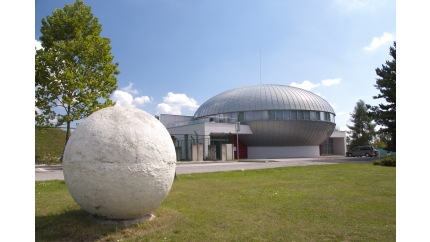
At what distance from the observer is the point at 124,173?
15.5 feet

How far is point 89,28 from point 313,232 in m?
19.7

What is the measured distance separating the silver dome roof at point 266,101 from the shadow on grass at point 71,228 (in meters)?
34.4

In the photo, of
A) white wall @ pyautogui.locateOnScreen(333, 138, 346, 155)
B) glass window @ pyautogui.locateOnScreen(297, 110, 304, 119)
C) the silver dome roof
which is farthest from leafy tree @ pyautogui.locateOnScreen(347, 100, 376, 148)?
glass window @ pyautogui.locateOnScreen(297, 110, 304, 119)

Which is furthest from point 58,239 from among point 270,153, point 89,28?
point 270,153

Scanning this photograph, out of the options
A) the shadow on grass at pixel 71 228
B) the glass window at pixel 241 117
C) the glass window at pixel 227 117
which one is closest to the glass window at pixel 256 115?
the glass window at pixel 241 117

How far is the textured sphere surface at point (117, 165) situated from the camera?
473 cm

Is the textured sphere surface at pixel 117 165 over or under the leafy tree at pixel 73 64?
under

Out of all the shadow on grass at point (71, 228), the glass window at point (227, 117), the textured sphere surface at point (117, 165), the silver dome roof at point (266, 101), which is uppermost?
the silver dome roof at point (266, 101)

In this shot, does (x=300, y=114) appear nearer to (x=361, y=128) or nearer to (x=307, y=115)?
(x=307, y=115)

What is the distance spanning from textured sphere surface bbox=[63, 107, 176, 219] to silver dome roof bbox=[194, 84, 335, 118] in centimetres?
3420

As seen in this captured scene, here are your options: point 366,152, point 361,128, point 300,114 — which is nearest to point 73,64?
point 300,114

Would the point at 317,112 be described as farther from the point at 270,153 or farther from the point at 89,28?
the point at 89,28

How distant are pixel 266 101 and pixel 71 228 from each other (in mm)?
35800

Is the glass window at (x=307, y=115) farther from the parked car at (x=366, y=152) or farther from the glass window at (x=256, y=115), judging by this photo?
the parked car at (x=366, y=152)
